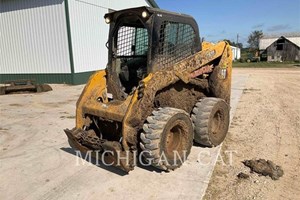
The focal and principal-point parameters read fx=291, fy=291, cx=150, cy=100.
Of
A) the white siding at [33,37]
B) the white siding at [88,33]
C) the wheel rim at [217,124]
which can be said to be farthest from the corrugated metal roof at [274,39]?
the wheel rim at [217,124]

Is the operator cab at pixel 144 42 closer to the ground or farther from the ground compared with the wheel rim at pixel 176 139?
farther from the ground

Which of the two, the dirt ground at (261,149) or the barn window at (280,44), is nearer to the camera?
the dirt ground at (261,149)

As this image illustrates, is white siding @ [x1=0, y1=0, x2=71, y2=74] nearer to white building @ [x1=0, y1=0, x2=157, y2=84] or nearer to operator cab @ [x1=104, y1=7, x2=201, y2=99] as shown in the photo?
white building @ [x1=0, y1=0, x2=157, y2=84]

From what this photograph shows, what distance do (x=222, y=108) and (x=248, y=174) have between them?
1.52 metres

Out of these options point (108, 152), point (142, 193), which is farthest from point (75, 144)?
point (142, 193)

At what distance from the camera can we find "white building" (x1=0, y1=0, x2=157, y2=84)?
1388cm

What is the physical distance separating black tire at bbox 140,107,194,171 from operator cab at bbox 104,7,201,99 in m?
0.81

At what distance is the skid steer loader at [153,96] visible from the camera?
4074 millimetres

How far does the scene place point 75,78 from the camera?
1422 centimetres

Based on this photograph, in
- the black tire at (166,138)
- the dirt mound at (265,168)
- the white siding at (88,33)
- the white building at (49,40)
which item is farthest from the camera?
the white siding at (88,33)

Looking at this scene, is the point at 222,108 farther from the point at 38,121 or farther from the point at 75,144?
the point at 38,121

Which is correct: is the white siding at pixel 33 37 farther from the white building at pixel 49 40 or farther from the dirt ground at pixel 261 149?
the dirt ground at pixel 261 149

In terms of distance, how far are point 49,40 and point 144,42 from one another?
33.6ft

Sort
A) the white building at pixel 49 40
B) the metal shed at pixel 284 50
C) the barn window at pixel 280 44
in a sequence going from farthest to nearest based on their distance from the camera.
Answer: the barn window at pixel 280 44 → the metal shed at pixel 284 50 → the white building at pixel 49 40
